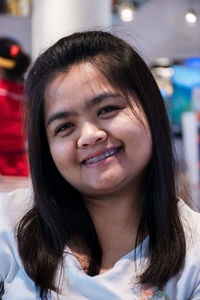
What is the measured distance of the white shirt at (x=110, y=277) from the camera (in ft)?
3.54

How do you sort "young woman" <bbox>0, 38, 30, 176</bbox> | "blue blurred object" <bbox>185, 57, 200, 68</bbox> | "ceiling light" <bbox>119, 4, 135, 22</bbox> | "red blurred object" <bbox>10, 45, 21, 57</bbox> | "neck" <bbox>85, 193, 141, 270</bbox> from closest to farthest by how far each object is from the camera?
"neck" <bbox>85, 193, 141, 270</bbox>, "young woman" <bbox>0, 38, 30, 176</bbox>, "red blurred object" <bbox>10, 45, 21, 57</bbox>, "ceiling light" <bbox>119, 4, 135, 22</bbox>, "blue blurred object" <bbox>185, 57, 200, 68</bbox>

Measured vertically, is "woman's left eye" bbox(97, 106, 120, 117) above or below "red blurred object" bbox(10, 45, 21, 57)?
above

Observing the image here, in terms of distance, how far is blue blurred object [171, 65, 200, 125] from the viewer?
7.34 metres

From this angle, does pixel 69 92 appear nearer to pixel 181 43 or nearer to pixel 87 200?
pixel 87 200

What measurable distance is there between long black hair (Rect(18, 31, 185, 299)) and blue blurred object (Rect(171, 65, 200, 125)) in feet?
20.3

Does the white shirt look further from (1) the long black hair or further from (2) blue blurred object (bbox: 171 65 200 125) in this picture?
(2) blue blurred object (bbox: 171 65 200 125)

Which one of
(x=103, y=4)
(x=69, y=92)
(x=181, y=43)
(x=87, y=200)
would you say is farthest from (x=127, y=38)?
(x=181, y=43)

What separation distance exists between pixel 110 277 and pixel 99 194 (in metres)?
0.21

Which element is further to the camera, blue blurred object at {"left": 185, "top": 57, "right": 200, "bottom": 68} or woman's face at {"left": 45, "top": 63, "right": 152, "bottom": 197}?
blue blurred object at {"left": 185, "top": 57, "right": 200, "bottom": 68}

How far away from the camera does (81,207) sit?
1273mm

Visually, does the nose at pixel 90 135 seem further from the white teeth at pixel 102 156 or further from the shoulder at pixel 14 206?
the shoulder at pixel 14 206

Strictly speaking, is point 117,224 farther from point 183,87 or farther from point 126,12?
point 183,87

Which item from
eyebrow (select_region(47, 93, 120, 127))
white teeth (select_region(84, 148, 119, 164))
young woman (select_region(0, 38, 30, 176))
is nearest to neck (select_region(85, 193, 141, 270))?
white teeth (select_region(84, 148, 119, 164))

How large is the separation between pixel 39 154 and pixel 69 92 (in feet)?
0.67
